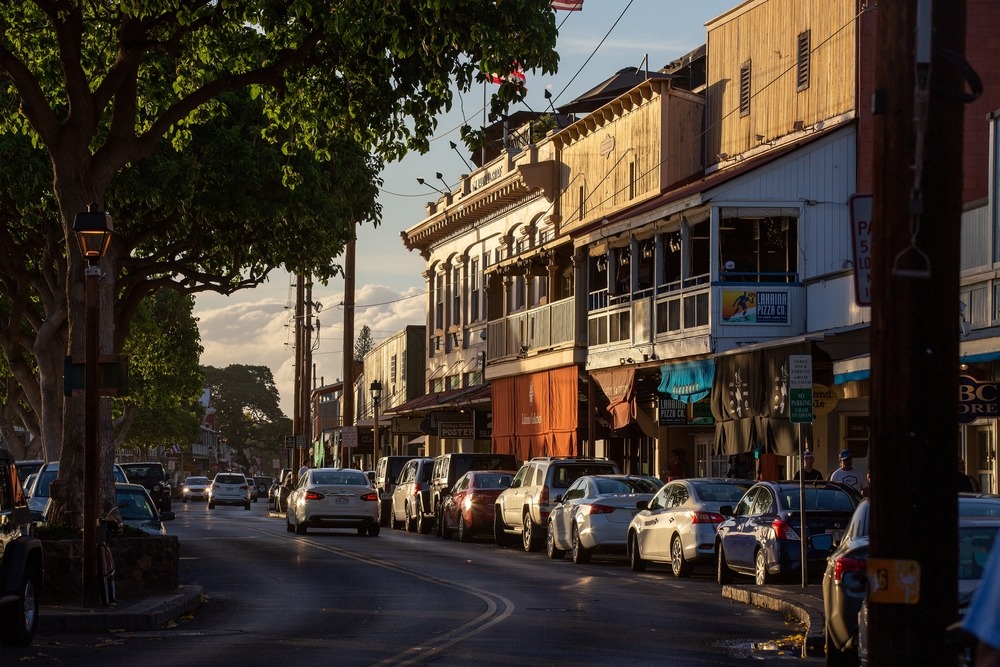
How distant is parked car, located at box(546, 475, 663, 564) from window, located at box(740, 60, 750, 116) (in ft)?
37.5

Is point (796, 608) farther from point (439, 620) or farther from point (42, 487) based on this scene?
point (42, 487)

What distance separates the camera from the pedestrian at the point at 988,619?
4.70 m

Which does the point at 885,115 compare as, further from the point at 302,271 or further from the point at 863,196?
the point at 302,271

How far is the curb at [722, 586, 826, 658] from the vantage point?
1459 centimetres

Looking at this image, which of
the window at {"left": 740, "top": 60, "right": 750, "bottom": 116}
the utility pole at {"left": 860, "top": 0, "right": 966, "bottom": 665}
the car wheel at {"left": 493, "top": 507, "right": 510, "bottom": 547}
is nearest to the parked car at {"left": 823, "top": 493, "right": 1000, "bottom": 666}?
the utility pole at {"left": 860, "top": 0, "right": 966, "bottom": 665}

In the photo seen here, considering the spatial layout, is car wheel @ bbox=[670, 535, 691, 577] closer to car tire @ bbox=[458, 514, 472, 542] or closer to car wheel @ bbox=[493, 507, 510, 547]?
car wheel @ bbox=[493, 507, 510, 547]

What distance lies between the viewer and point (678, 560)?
2453 cm

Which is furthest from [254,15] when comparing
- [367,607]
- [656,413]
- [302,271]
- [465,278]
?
[465,278]

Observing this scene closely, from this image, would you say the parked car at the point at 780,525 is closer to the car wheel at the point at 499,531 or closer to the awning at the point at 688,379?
the awning at the point at 688,379

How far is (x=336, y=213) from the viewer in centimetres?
3195

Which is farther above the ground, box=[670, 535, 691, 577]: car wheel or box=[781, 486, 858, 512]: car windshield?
box=[781, 486, 858, 512]: car windshield

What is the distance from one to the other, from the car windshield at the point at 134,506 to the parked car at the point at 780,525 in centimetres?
829

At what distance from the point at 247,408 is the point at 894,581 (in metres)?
158

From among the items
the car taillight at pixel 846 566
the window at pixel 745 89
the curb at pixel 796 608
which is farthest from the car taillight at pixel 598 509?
the car taillight at pixel 846 566
